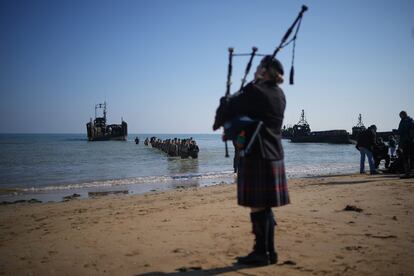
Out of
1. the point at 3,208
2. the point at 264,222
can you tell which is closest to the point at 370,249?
the point at 264,222

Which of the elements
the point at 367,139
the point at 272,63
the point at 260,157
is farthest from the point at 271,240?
the point at 367,139

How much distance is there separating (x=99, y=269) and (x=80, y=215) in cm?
391

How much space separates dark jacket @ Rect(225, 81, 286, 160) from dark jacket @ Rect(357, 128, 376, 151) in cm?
1111

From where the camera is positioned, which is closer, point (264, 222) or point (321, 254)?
point (264, 222)

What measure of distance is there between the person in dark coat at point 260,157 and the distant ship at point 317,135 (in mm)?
64166

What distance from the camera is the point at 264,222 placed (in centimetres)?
323

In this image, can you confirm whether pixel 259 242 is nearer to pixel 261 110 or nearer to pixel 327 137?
pixel 261 110

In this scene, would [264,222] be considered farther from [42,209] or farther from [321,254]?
[42,209]

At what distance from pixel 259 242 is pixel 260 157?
917mm

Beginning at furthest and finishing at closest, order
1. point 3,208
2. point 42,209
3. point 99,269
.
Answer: point 3,208 < point 42,209 < point 99,269

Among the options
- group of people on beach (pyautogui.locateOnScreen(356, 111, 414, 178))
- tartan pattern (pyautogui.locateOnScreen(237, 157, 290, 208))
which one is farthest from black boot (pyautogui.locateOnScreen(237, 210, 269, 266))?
group of people on beach (pyautogui.locateOnScreen(356, 111, 414, 178))

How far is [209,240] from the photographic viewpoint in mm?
4262

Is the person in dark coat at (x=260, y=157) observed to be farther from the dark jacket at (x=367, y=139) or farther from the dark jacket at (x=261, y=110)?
the dark jacket at (x=367, y=139)

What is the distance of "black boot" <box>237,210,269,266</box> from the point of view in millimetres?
3236
